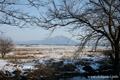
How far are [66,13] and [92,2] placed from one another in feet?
4.25

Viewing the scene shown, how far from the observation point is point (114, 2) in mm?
5203

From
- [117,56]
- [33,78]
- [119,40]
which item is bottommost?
[33,78]

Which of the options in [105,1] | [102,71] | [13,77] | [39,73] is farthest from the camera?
[102,71]

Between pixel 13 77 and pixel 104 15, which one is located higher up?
pixel 104 15

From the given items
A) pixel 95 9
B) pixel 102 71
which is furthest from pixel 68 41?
pixel 102 71

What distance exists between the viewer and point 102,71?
15.3 meters

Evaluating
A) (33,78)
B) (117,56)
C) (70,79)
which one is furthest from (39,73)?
(117,56)

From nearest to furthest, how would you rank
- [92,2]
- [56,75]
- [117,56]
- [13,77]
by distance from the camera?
[92,2], [117,56], [13,77], [56,75]

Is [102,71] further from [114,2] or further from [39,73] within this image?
[114,2]

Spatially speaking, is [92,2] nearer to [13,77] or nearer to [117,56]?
[117,56]

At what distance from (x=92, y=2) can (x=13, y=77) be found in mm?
9199

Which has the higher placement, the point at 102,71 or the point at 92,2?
the point at 92,2

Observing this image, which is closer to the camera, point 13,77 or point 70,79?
point 13,77

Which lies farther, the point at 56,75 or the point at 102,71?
the point at 102,71
